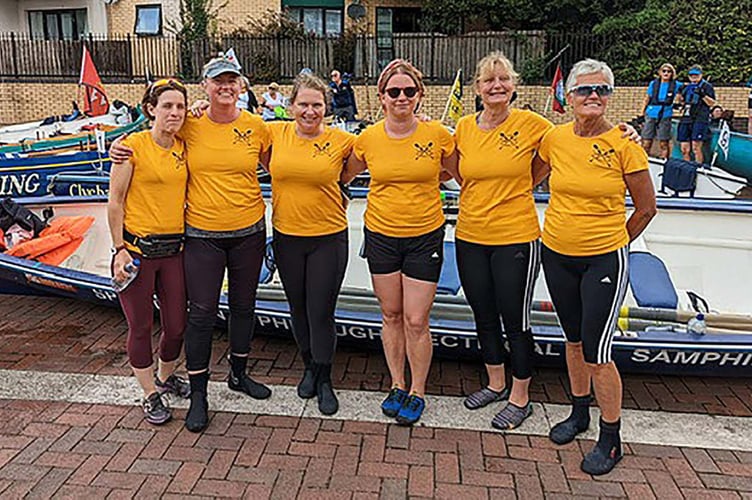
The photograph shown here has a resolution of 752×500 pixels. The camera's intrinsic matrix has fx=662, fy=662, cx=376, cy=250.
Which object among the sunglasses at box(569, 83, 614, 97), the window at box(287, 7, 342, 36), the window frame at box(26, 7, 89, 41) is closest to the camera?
the sunglasses at box(569, 83, 614, 97)

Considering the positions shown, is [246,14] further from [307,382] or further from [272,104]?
[307,382]

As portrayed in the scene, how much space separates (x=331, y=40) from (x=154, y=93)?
1555cm

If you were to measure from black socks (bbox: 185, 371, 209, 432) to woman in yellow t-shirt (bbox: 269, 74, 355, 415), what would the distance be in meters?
0.64

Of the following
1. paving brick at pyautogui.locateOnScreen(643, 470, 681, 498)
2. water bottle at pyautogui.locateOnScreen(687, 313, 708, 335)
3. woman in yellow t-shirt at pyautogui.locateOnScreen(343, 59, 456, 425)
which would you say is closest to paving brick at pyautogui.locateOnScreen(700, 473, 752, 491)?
paving brick at pyautogui.locateOnScreen(643, 470, 681, 498)

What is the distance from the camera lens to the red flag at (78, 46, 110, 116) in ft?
38.5

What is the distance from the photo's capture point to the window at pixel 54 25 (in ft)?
72.7

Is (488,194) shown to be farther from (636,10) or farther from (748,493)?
(636,10)

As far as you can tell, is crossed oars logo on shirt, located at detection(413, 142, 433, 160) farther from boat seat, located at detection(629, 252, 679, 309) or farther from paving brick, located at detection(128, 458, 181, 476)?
paving brick, located at detection(128, 458, 181, 476)

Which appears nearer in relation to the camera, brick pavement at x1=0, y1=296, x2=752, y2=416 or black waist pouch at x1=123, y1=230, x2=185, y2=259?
black waist pouch at x1=123, y1=230, x2=185, y2=259

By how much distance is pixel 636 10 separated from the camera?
17.1 meters

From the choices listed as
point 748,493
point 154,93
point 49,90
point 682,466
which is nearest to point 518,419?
point 682,466

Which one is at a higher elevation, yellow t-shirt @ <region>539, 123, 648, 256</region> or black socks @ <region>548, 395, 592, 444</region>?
yellow t-shirt @ <region>539, 123, 648, 256</region>

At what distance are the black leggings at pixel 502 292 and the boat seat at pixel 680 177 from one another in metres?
4.22

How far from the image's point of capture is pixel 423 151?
132 inches
